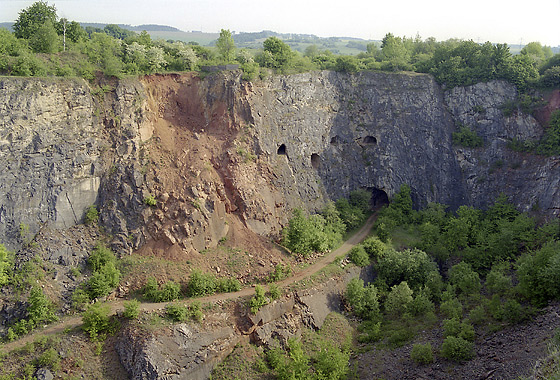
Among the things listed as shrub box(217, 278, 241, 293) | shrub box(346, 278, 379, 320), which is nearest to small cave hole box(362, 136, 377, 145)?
shrub box(346, 278, 379, 320)

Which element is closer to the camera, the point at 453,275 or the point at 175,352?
the point at 175,352

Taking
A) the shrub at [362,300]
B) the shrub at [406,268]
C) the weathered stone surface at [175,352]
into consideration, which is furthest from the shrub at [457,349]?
the weathered stone surface at [175,352]

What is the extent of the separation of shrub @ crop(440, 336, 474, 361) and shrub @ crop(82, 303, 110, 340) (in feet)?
58.6

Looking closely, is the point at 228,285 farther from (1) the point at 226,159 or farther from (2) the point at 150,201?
(1) the point at 226,159

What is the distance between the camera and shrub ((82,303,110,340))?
2636 cm

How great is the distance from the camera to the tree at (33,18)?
37.9m

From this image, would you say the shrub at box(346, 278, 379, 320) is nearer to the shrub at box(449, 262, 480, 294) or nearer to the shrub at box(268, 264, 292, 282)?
the shrub at box(268, 264, 292, 282)

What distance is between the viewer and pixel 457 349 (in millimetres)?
25531

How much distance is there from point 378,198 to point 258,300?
2104 cm

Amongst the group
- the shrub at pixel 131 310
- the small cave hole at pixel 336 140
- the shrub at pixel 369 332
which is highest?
the small cave hole at pixel 336 140

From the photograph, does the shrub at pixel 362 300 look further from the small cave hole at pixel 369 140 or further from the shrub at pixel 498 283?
the small cave hole at pixel 369 140

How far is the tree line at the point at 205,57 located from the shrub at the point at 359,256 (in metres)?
15.8

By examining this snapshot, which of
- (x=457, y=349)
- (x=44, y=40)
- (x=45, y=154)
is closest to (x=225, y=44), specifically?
(x=44, y=40)

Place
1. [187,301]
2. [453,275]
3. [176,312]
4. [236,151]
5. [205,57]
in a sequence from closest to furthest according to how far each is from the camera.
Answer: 1. [176,312]
2. [187,301]
3. [453,275]
4. [236,151]
5. [205,57]
